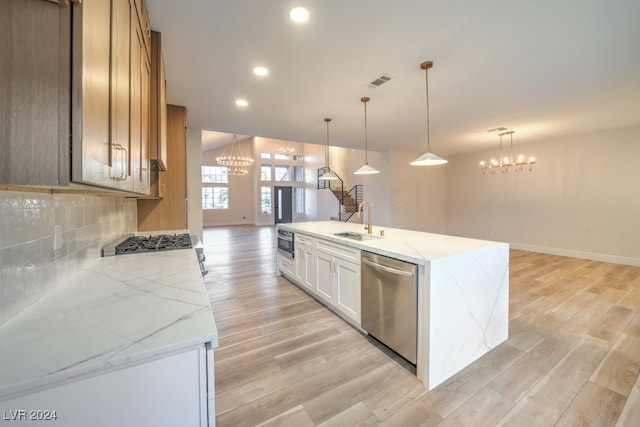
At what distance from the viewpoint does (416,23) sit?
6.53ft

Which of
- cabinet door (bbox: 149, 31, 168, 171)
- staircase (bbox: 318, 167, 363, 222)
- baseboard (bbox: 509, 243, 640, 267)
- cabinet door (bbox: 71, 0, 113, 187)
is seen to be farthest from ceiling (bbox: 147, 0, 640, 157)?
staircase (bbox: 318, 167, 363, 222)

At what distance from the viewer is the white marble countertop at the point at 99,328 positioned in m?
0.66

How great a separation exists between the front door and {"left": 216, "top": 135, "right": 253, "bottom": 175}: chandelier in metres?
2.04

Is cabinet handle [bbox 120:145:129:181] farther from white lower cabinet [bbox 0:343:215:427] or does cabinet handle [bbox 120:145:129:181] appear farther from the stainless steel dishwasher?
the stainless steel dishwasher

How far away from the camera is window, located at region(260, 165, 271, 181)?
12672 mm

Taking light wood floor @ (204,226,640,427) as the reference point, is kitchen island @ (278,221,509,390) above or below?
above

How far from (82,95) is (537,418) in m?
2.71

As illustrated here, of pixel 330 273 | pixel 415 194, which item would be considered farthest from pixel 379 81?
pixel 415 194

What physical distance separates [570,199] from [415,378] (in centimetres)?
631

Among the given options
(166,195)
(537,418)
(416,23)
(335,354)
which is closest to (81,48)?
(416,23)

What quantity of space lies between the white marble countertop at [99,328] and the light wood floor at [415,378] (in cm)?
101

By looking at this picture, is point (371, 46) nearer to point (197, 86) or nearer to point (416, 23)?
point (416, 23)

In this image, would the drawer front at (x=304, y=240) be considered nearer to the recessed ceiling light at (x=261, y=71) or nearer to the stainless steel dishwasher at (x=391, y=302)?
the stainless steel dishwasher at (x=391, y=302)

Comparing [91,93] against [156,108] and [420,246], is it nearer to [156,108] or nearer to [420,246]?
[156,108]
